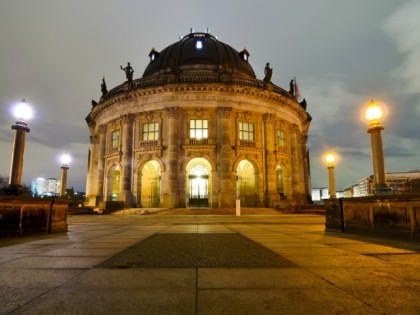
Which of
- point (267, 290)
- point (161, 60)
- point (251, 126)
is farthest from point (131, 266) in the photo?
point (161, 60)

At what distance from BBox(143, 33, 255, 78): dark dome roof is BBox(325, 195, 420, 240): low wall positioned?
1126 inches

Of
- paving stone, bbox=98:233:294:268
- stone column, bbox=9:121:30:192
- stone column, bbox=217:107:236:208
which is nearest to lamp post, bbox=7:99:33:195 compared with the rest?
stone column, bbox=9:121:30:192

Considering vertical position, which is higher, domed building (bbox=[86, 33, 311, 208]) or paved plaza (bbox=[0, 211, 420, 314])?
domed building (bbox=[86, 33, 311, 208])

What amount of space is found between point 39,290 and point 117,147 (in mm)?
32733

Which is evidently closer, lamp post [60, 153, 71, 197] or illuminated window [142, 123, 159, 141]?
lamp post [60, 153, 71, 197]

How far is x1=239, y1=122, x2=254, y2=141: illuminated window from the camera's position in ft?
105

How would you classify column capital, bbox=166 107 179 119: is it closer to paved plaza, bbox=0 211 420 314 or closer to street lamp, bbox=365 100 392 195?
street lamp, bbox=365 100 392 195

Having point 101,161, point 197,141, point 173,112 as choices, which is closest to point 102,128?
point 101,161

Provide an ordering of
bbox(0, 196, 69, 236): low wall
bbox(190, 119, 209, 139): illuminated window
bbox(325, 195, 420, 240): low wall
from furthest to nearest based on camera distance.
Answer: bbox(190, 119, 209, 139): illuminated window, bbox(0, 196, 69, 236): low wall, bbox(325, 195, 420, 240): low wall

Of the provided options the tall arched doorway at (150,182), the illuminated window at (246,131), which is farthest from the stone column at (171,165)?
the illuminated window at (246,131)

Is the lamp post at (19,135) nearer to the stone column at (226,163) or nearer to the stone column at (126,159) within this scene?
the stone column at (226,163)

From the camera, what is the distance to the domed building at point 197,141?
30.0 meters

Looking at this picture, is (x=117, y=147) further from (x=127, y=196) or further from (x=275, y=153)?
(x=275, y=153)

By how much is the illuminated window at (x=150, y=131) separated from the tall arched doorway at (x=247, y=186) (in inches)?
406
